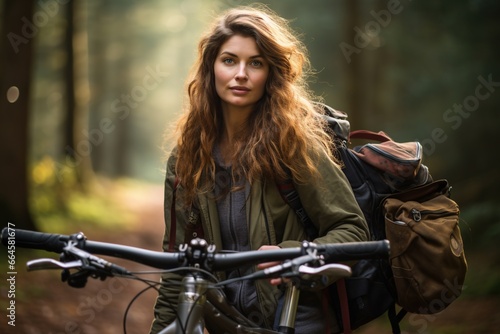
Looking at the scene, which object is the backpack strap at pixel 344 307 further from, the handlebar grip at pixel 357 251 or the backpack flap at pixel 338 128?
the backpack flap at pixel 338 128

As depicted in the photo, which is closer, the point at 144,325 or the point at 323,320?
the point at 323,320

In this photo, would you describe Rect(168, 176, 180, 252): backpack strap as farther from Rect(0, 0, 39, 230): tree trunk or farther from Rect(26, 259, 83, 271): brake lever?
Rect(0, 0, 39, 230): tree trunk

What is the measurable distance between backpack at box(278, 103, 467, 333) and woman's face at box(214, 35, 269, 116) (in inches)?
19.0

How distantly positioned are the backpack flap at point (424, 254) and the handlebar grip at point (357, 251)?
0.79m

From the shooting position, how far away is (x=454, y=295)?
3510 millimetres

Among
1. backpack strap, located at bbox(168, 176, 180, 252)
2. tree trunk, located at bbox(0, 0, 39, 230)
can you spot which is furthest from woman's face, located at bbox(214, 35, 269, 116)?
tree trunk, located at bbox(0, 0, 39, 230)

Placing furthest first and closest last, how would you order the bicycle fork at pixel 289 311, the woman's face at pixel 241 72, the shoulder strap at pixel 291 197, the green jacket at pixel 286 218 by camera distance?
the woman's face at pixel 241 72, the shoulder strap at pixel 291 197, the green jacket at pixel 286 218, the bicycle fork at pixel 289 311

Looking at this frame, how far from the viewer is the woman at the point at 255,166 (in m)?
3.45

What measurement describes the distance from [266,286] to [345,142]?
978 millimetres

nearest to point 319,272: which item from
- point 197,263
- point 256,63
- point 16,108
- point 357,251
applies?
point 357,251

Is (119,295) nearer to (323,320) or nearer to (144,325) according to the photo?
(144,325)

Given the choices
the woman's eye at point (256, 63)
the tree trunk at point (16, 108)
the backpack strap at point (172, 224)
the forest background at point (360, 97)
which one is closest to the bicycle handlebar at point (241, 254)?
the backpack strap at point (172, 224)

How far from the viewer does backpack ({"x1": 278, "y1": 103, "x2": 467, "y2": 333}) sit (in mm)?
3434

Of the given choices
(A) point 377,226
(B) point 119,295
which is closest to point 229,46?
(A) point 377,226
